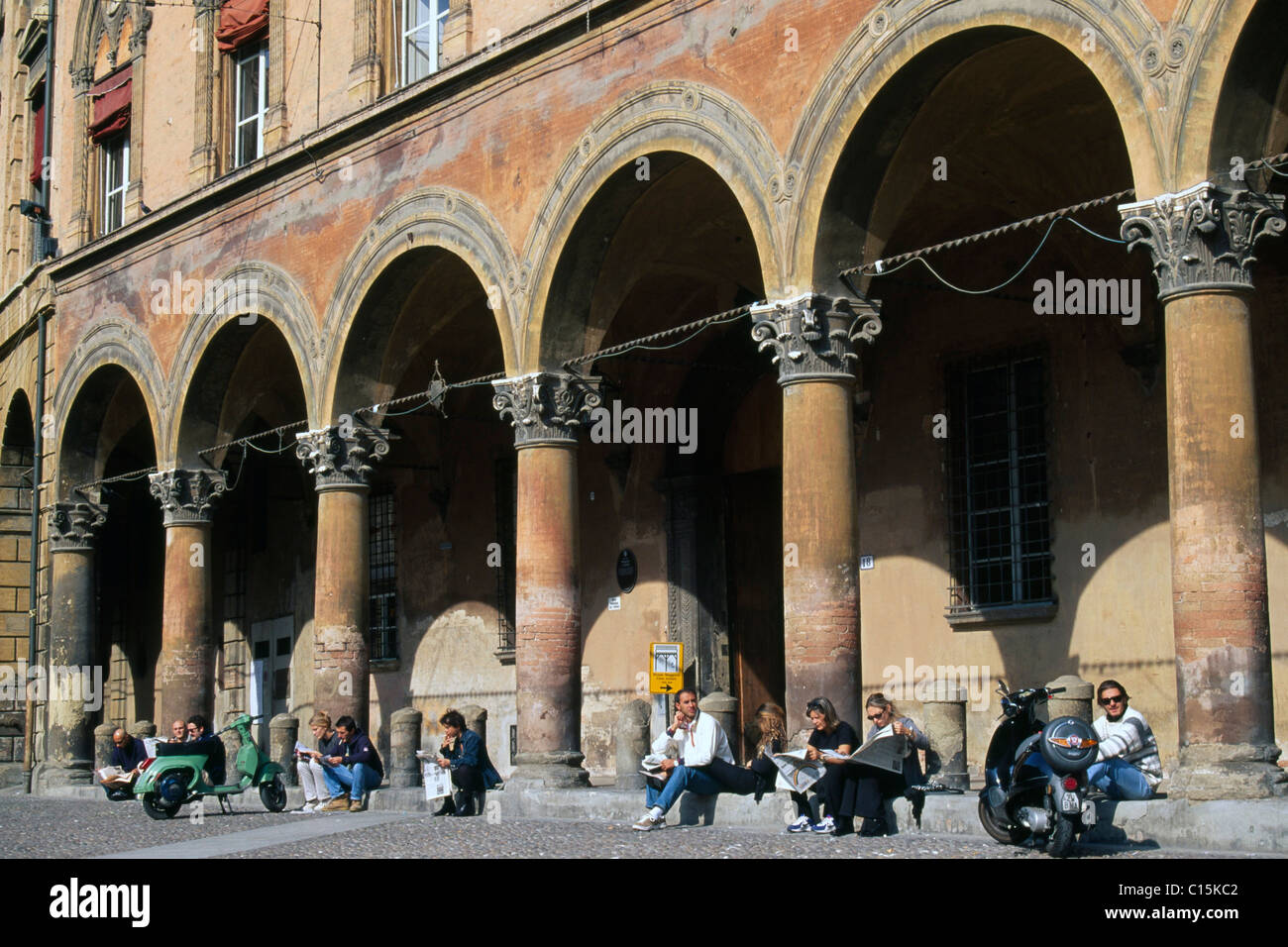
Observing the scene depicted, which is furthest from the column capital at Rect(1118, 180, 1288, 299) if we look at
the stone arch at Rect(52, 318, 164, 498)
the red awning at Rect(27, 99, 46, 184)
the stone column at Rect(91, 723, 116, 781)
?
the red awning at Rect(27, 99, 46, 184)

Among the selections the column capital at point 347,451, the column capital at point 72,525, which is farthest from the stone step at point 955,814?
the column capital at point 72,525

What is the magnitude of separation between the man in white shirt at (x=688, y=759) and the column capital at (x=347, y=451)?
274 inches

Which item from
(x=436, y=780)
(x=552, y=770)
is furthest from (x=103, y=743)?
(x=552, y=770)

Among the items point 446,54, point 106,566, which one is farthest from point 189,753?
point 106,566

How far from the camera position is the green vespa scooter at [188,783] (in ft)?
56.2

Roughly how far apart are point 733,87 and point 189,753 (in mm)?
8415

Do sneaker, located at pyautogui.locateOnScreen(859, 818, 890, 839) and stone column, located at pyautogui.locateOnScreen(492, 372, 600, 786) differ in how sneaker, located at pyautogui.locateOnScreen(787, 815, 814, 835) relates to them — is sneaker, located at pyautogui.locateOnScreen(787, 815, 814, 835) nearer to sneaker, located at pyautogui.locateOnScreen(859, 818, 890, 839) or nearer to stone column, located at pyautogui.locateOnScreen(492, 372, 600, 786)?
sneaker, located at pyautogui.locateOnScreen(859, 818, 890, 839)

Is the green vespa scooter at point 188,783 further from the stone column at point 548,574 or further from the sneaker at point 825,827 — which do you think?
the sneaker at point 825,827

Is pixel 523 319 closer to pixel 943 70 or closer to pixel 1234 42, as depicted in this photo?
pixel 943 70

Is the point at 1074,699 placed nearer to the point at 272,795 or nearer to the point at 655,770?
the point at 655,770

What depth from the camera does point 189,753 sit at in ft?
57.0

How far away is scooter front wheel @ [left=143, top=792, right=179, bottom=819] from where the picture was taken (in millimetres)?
17141

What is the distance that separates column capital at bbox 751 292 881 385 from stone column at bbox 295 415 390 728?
6392 millimetres

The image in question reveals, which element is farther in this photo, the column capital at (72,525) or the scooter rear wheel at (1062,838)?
the column capital at (72,525)
